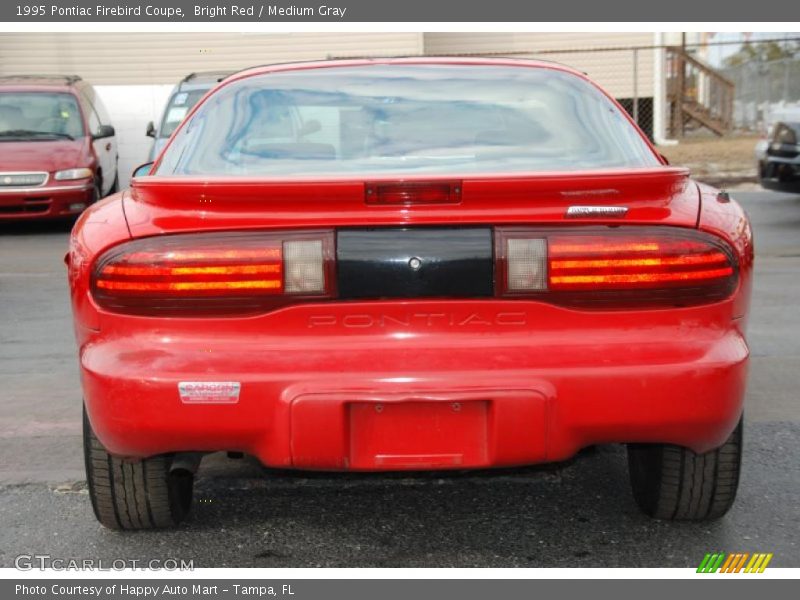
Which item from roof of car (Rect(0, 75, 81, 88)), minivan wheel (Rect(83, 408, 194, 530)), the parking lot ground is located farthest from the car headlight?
minivan wheel (Rect(83, 408, 194, 530))

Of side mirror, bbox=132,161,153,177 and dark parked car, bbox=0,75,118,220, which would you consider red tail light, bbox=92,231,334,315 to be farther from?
dark parked car, bbox=0,75,118,220

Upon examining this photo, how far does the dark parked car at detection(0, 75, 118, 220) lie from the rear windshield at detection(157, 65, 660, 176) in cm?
849

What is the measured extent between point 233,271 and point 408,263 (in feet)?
1.54

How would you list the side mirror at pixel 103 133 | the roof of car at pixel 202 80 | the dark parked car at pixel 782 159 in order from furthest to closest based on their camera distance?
the roof of car at pixel 202 80 < the side mirror at pixel 103 133 < the dark parked car at pixel 782 159

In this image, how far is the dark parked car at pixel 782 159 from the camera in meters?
11.4

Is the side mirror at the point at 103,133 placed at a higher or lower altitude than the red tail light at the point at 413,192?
lower

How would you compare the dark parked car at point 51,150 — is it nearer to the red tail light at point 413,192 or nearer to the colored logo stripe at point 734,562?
the red tail light at point 413,192

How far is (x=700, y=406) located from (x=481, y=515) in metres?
1.03

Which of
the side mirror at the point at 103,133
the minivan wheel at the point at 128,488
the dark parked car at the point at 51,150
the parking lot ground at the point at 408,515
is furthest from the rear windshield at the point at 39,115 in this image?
the minivan wheel at the point at 128,488

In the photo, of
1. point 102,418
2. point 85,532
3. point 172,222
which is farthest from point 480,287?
point 85,532

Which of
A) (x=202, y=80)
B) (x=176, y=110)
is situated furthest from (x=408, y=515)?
(x=202, y=80)

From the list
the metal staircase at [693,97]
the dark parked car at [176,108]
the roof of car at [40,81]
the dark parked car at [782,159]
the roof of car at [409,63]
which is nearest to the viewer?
the roof of car at [409,63]

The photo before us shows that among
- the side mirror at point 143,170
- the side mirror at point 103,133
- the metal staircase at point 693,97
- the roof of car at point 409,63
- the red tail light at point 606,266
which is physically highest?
the roof of car at point 409,63

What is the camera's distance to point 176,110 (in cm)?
1255
